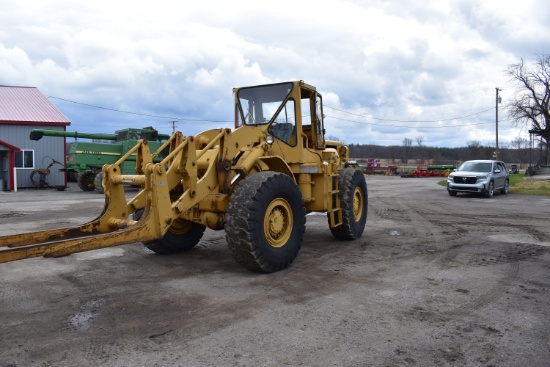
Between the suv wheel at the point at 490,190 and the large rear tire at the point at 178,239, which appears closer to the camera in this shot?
the large rear tire at the point at 178,239

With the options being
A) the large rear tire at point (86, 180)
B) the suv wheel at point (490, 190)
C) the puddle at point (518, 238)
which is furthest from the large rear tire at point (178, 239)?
the large rear tire at point (86, 180)

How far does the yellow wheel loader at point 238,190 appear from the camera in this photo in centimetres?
540

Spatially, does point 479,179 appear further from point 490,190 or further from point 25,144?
point 25,144

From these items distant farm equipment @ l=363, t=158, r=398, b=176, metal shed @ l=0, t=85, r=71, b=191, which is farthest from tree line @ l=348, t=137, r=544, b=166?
metal shed @ l=0, t=85, r=71, b=191

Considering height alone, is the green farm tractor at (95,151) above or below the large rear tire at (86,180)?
above

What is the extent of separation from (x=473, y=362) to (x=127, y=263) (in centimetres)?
510

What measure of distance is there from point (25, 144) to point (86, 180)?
6.28m

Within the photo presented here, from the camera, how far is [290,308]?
4.96 meters

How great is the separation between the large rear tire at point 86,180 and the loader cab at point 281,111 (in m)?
17.2

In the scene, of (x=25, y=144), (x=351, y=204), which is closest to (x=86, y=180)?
(x=25, y=144)

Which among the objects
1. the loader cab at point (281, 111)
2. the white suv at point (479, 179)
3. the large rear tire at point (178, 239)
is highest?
the loader cab at point (281, 111)

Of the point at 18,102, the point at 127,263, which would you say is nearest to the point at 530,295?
the point at 127,263

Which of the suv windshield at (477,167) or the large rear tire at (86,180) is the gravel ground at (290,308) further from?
the large rear tire at (86,180)

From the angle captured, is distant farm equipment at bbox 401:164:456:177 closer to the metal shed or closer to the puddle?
the metal shed
